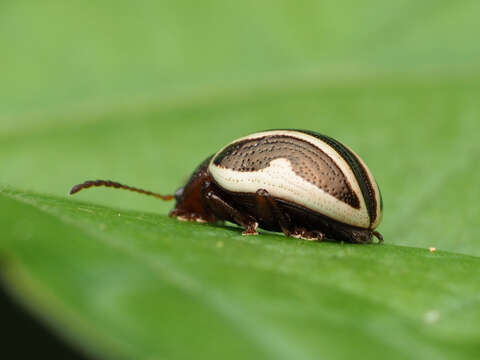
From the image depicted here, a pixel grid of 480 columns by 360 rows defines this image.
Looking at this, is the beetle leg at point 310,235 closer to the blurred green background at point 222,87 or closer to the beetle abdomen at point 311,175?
the beetle abdomen at point 311,175

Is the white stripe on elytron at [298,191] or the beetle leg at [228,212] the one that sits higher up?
the white stripe on elytron at [298,191]

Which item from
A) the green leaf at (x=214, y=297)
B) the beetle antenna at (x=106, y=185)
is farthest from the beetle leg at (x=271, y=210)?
the green leaf at (x=214, y=297)

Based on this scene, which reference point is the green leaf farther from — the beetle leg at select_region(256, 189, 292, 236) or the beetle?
the beetle leg at select_region(256, 189, 292, 236)

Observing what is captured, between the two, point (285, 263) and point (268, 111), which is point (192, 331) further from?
point (268, 111)

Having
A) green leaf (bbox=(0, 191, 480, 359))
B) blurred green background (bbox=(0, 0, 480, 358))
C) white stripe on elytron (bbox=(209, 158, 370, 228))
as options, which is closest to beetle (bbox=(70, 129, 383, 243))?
white stripe on elytron (bbox=(209, 158, 370, 228))

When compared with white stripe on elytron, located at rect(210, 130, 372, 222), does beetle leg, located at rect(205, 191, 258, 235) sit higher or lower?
lower

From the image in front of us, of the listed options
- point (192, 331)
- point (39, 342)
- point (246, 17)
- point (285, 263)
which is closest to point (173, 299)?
point (192, 331)

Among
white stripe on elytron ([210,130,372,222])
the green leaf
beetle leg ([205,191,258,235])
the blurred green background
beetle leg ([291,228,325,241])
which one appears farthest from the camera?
the blurred green background

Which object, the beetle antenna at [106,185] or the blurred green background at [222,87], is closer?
the beetle antenna at [106,185]
